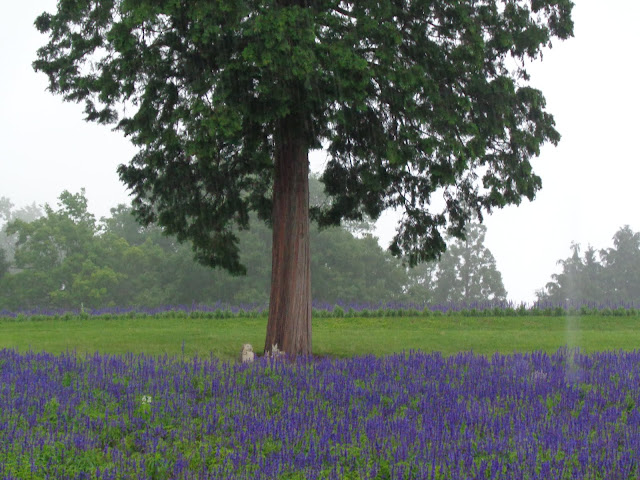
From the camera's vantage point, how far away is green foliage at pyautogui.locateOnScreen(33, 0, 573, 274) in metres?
11.3

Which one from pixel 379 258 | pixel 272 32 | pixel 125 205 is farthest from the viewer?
pixel 125 205

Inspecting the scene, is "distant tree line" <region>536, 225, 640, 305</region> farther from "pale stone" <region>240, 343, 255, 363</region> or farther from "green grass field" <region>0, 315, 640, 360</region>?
"pale stone" <region>240, 343, 255, 363</region>

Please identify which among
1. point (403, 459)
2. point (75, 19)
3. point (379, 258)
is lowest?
point (403, 459)

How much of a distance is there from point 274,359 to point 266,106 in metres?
4.67

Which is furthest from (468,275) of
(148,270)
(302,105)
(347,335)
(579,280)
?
(302,105)

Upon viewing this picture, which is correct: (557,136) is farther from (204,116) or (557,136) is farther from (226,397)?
(226,397)

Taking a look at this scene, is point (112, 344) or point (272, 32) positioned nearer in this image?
point (272, 32)

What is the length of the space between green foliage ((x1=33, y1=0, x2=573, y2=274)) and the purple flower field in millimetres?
4078

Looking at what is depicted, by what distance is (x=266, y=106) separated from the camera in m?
11.7

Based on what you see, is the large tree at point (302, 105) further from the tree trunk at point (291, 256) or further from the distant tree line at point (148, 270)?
the distant tree line at point (148, 270)

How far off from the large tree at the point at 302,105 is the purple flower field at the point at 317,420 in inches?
154

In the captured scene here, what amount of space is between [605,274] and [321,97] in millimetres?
42587

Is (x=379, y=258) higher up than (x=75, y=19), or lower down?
lower down

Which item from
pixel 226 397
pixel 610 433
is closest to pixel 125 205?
pixel 226 397
